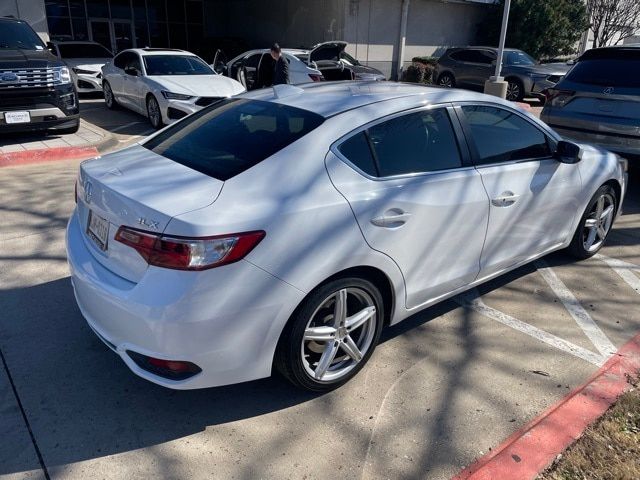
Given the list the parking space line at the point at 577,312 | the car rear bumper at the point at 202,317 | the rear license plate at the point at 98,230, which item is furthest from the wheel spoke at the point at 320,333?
the parking space line at the point at 577,312

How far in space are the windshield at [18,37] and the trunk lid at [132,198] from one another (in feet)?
23.1

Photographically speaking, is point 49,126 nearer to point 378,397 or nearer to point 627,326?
point 378,397

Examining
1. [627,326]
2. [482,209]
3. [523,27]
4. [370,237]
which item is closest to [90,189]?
[370,237]

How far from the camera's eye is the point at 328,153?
2.82 meters

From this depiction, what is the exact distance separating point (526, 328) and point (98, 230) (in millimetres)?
2846

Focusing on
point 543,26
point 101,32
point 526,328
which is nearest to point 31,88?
point 526,328

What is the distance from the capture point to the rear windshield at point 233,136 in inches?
112

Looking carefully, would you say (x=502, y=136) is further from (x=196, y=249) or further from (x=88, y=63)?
(x=88, y=63)

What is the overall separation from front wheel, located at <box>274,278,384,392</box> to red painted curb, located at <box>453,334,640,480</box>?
844 millimetres

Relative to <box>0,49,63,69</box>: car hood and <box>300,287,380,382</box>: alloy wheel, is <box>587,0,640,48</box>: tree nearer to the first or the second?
<box>0,49,63,69</box>: car hood

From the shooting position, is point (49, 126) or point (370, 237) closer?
point (370, 237)

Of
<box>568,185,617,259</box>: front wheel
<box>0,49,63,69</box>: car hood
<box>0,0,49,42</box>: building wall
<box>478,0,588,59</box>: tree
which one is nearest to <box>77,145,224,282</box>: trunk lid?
<box>568,185,617,259</box>: front wheel

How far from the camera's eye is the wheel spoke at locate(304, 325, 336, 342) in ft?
9.09

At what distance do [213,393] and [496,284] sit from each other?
8.24 feet
